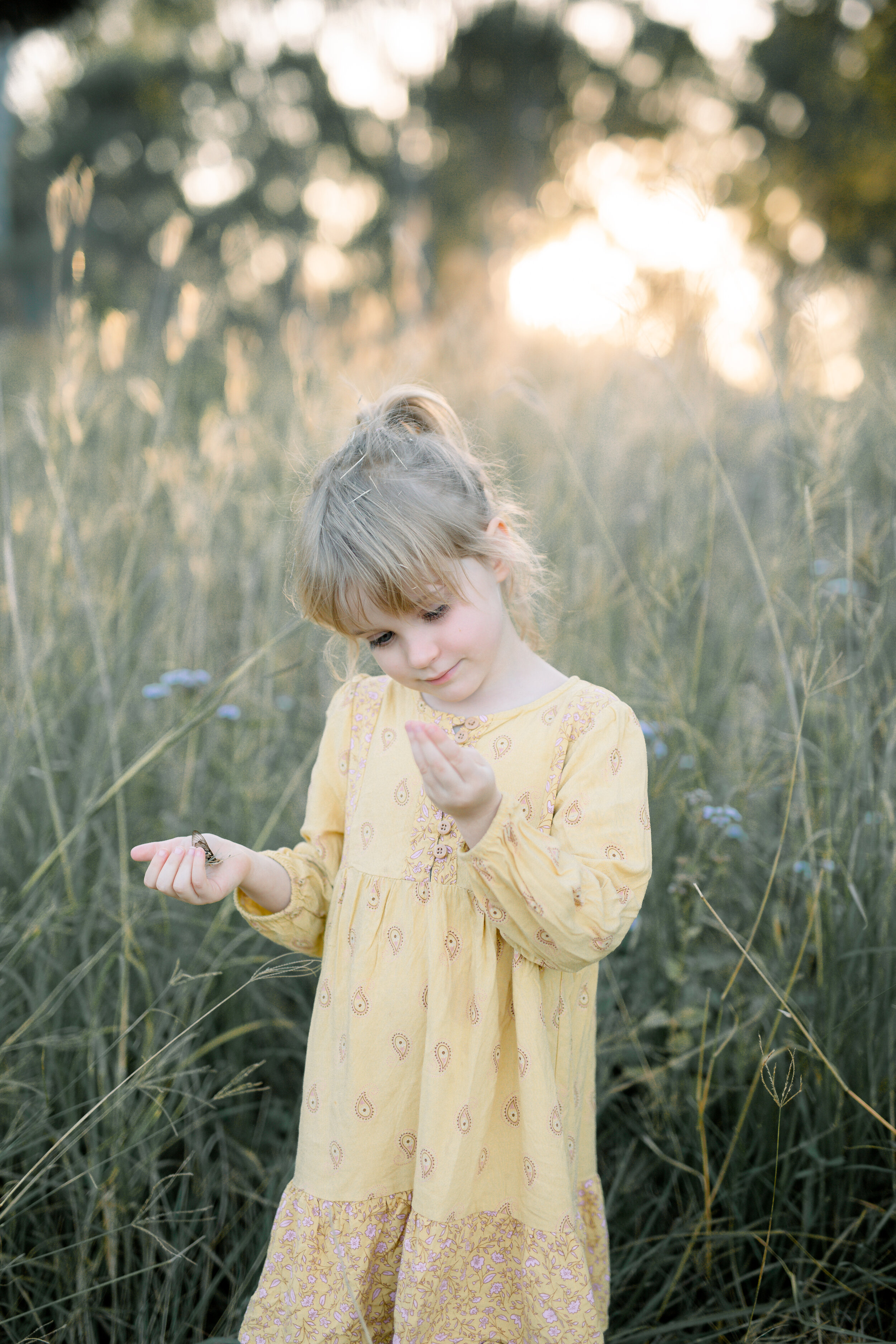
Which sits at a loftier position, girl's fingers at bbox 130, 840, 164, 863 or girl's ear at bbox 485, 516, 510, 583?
girl's ear at bbox 485, 516, 510, 583

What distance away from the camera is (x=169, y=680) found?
5.75ft

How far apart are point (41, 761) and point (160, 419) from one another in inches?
30.5

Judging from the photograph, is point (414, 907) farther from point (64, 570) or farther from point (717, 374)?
point (717, 374)

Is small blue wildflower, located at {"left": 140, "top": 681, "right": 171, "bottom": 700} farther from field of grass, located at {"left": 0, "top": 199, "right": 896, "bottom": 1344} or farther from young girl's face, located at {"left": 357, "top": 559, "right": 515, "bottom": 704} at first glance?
young girl's face, located at {"left": 357, "top": 559, "right": 515, "bottom": 704}

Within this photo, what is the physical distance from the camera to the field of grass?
137cm

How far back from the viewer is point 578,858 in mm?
1044

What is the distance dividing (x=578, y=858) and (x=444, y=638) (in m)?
0.31

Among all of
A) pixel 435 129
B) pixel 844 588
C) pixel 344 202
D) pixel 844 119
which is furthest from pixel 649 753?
pixel 344 202

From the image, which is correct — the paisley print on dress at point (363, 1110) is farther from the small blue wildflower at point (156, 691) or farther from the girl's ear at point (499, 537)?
the small blue wildflower at point (156, 691)

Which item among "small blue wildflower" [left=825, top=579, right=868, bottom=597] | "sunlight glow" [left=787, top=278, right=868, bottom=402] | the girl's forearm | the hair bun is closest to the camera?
the girl's forearm

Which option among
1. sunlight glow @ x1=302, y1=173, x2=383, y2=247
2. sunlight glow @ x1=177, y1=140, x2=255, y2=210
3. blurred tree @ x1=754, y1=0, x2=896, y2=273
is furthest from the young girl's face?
sunlight glow @ x1=177, y1=140, x2=255, y2=210

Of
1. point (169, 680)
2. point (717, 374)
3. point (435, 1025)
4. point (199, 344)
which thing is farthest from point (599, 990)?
point (199, 344)

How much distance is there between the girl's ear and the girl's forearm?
1.57ft

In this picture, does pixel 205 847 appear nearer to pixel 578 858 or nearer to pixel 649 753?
pixel 578 858
